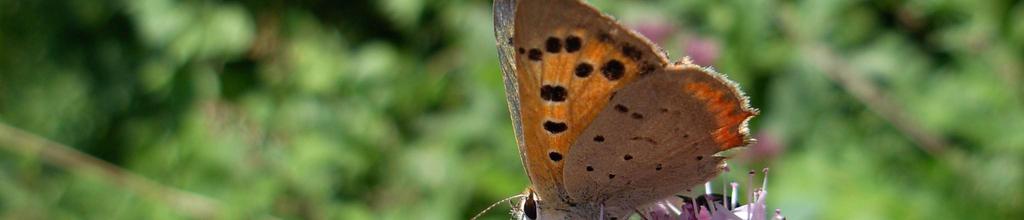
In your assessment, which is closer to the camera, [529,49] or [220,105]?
[529,49]

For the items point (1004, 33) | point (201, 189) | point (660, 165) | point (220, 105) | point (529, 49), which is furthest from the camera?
point (220, 105)

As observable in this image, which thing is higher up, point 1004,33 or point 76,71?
point 76,71

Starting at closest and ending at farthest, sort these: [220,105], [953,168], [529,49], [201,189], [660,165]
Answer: [529,49] → [660,165] → [953,168] → [201,189] → [220,105]

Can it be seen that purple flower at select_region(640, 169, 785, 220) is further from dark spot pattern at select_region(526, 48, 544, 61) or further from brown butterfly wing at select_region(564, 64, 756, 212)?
dark spot pattern at select_region(526, 48, 544, 61)

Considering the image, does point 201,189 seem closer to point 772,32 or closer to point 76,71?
point 76,71

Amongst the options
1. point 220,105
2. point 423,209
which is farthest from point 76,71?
point 423,209

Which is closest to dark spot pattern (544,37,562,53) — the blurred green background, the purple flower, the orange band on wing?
the orange band on wing

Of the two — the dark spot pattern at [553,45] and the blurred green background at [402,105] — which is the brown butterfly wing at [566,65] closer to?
the dark spot pattern at [553,45]
